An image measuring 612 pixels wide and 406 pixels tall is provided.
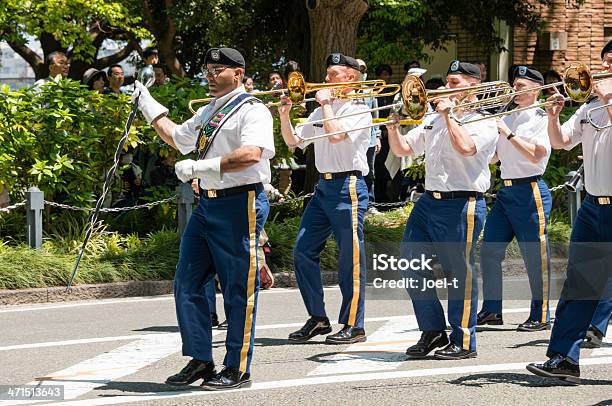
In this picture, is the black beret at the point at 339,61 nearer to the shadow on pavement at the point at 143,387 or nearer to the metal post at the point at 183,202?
the shadow on pavement at the point at 143,387

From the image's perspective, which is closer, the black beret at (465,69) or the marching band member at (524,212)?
the black beret at (465,69)

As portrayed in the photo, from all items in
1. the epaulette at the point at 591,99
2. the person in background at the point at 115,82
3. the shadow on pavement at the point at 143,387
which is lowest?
the shadow on pavement at the point at 143,387

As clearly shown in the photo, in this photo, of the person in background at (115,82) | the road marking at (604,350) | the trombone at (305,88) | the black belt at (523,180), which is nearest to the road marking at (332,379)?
the road marking at (604,350)

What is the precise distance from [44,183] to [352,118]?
5.06 meters

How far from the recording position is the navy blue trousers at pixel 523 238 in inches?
406

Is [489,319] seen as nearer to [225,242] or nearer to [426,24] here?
[225,242]

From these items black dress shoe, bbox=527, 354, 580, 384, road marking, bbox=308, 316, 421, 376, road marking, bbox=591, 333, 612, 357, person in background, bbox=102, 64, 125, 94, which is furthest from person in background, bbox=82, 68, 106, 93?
black dress shoe, bbox=527, 354, 580, 384

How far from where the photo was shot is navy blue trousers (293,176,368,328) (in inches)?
381

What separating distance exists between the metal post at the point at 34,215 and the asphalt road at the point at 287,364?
1.48 m

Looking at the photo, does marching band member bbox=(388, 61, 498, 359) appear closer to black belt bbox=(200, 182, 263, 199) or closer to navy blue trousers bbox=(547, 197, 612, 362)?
navy blue trousers bbox=(547, 197, 612, 362)

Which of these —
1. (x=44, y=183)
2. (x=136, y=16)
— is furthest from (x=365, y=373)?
(x=136, y=16)

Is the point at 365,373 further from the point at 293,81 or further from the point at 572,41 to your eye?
the point at 572,41

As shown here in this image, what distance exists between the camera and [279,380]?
7.98 meters

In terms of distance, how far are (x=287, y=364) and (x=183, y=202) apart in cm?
520
